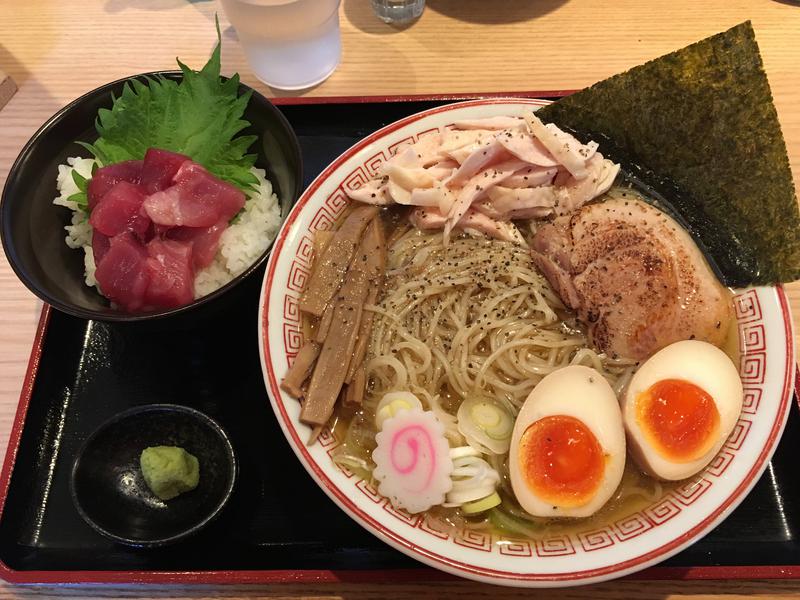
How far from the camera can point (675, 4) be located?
2893 millimetres

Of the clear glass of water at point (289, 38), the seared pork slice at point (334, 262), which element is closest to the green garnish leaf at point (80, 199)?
the seared pork slice at point (334, 262)

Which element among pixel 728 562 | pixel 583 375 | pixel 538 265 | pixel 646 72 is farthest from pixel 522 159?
pixel 728 562

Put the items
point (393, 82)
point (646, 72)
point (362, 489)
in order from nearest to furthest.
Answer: point (362, 489) < point (646, 72) < point (393, 82)

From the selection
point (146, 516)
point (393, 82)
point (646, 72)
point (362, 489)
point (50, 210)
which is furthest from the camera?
point (393, 82)

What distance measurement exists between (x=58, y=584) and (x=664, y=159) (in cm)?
233

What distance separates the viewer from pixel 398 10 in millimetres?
2879

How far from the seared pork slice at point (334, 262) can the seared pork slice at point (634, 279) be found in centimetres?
63

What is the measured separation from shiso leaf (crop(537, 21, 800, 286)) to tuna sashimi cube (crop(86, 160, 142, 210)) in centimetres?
145

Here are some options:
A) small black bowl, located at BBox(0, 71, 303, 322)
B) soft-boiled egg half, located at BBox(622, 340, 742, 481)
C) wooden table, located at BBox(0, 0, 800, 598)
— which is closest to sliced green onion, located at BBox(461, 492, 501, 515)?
soft-boiled egg half, located at BBox(622, 340, 742, 481)

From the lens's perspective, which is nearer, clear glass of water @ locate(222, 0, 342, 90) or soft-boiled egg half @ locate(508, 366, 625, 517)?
soft-boiled egg half @ locate(508, 366, 625, 517)

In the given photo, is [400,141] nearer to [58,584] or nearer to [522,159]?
[522,159]

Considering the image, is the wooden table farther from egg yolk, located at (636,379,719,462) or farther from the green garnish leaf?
egg yolk, located at (636,379,719,462)

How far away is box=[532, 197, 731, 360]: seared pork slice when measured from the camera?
1.80 meters

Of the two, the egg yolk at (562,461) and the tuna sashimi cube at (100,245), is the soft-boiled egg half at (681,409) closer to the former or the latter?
the egg yolk at (562,461)
